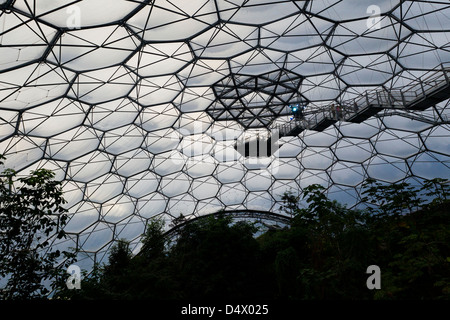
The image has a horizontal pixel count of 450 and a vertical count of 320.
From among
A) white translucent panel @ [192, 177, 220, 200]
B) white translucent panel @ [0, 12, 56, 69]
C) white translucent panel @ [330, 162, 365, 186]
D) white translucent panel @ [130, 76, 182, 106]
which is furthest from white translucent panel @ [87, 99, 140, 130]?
white translucent panel @ [330, 162, 365, 186]

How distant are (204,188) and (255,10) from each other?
24251 mm

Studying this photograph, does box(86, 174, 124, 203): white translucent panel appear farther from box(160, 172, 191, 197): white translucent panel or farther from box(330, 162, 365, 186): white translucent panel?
box(330, 162, 365, 186): white translucent panel

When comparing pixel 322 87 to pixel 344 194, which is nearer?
pixel 322 87

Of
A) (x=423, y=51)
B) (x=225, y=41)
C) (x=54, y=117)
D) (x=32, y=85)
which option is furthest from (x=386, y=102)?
(x=54, y=117)

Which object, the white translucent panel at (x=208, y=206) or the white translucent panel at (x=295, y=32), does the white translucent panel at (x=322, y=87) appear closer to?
the white translucent panel at (x=295, y=32)

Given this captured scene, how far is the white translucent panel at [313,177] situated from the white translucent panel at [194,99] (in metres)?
15.3

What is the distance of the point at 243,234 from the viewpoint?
54.3 feet

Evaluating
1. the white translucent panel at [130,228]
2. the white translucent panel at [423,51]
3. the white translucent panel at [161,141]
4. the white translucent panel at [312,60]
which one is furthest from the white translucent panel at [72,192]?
the white translucent panel at [423,51]

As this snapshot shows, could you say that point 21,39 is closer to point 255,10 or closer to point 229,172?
point 255,10

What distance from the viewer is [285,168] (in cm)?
3797

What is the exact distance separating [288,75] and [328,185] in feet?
52.0

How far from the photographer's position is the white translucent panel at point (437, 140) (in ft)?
92.2
